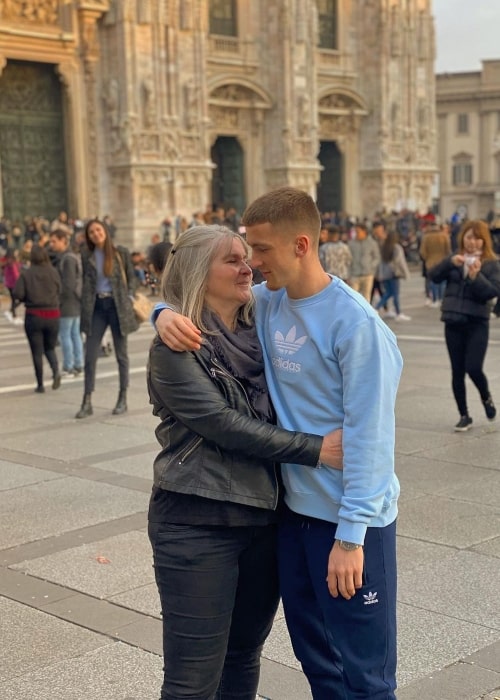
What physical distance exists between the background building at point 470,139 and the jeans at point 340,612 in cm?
7529

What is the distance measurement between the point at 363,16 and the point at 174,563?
3859 cm

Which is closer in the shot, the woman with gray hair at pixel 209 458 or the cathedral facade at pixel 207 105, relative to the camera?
the woman with gray hair at pixel 209 458

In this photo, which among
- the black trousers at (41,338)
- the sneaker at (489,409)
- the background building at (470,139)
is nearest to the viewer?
the sneaker at (489,409)

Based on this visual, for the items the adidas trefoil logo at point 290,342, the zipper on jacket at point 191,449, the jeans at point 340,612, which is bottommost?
the jeans at point 340,612

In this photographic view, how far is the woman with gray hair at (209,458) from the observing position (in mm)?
2832

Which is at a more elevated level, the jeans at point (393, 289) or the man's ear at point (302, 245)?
the man's ear at point (302, 245)

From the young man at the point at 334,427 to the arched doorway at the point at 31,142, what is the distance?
26.6 meters

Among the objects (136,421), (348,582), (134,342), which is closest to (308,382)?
(348,582)

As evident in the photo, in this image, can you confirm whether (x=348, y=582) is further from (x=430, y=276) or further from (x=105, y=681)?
(x=430, y=276)

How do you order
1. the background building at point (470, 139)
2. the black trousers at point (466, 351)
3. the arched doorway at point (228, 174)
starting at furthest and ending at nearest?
the background building at point (470, 139) < the arched doorway at point (228, 174) < the black trousers at point (466, 351)

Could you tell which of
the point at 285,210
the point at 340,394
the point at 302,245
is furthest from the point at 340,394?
the point at 285,210

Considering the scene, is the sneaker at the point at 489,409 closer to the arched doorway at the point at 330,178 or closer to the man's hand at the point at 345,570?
the man's hand at the point at 345,570

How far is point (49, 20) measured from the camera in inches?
1114

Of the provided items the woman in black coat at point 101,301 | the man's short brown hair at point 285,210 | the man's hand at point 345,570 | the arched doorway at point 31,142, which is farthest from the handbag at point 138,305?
the arched doorway at point 31,142
